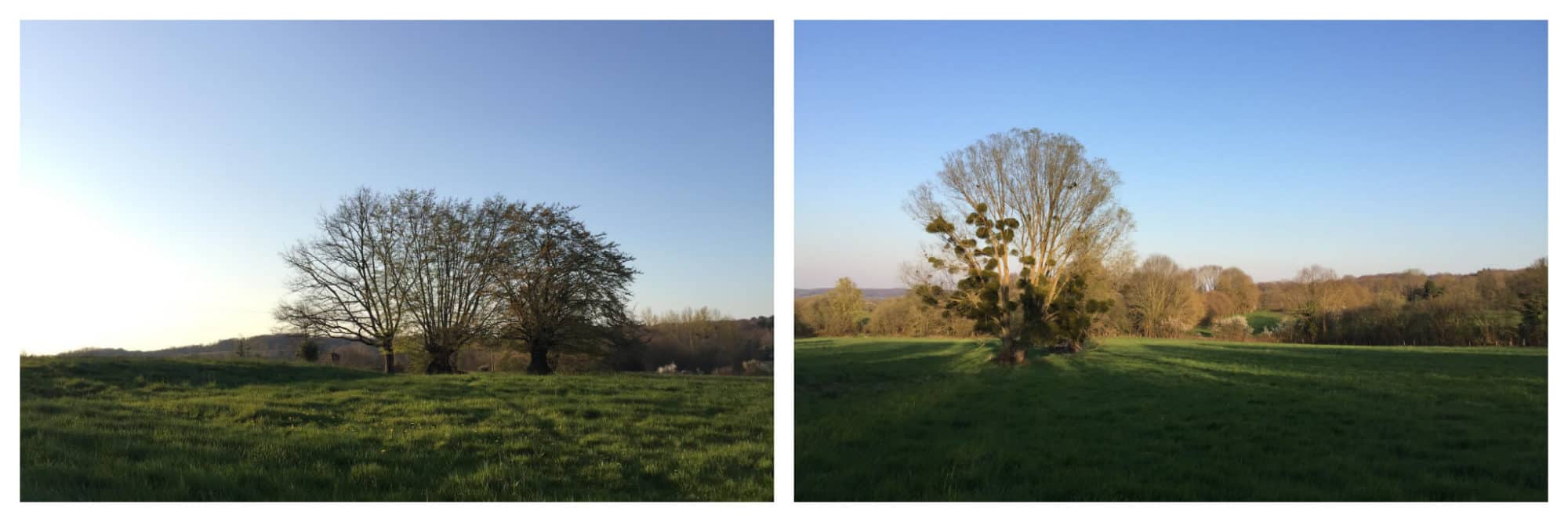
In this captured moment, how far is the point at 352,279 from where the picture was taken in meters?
5.12

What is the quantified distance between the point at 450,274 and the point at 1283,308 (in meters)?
6.31

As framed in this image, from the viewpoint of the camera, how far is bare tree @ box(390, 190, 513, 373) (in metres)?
5.16

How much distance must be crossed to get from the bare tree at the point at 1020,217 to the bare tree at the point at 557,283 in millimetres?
2414

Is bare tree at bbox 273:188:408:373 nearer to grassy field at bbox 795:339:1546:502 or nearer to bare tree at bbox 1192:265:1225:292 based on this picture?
grassy field at bbox 795:339:1546:502

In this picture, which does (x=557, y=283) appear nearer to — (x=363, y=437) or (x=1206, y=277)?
(x=363, y=437)

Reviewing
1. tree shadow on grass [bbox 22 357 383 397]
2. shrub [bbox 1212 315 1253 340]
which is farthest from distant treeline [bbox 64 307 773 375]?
shrub [bbox 1212 315 1253 340]

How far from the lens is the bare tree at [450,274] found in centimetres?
516

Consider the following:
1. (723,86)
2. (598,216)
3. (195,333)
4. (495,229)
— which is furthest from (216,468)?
(723,86)

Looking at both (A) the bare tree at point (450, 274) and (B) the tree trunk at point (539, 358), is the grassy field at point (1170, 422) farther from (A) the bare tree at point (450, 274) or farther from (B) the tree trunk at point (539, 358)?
(A) the bare tree at point (450, 274)

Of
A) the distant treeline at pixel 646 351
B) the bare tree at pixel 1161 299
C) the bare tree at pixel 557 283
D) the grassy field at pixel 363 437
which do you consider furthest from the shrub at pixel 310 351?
the bare tree at pixel 1161 299

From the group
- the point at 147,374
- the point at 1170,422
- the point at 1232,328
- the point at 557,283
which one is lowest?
the point at 1170,422

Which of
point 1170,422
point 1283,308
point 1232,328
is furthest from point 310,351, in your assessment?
point 1283,308

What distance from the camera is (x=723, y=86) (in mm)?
5094
